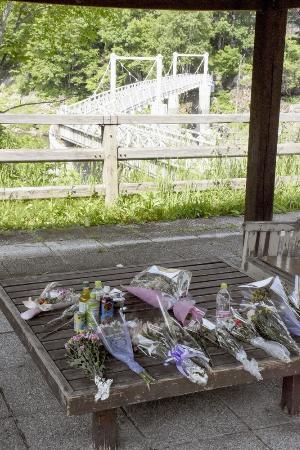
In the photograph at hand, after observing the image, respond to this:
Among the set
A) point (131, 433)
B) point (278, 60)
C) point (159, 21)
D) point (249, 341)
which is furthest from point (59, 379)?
point (159, 21)

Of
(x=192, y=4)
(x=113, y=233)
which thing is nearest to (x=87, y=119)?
(x=113, y=233)

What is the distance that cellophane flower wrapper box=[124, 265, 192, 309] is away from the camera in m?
2.90

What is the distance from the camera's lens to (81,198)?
6586 mm

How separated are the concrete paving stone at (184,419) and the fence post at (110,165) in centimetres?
390

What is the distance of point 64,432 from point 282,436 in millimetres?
904

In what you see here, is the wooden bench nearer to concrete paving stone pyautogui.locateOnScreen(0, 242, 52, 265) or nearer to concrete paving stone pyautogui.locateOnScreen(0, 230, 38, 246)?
concrete paving stone pyautogui.locateOnScreen(0, 242, 52, 265)

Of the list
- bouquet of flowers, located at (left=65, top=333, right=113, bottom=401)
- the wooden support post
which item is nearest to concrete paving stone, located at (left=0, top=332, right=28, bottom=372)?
bouquet of flowers, located at (left=65, top=333, right=113, bottom=401)

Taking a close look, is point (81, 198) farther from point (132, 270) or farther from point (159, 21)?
point (159, 21)

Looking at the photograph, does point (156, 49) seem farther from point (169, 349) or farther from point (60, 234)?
point (169, 349)

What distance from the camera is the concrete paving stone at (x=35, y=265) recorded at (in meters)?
4.62

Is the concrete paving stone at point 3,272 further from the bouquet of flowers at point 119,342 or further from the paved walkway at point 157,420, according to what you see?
the bouquet of flowers at point 119,342

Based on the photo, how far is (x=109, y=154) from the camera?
6.39 meters

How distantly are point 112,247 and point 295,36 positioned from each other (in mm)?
37016

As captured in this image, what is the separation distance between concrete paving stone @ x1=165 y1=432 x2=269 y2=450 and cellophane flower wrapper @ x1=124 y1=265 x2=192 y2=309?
2.12 feet
